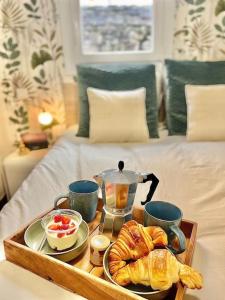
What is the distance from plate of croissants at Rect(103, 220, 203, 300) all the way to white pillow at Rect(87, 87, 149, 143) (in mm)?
1196

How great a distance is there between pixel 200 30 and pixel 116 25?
0.68 metres

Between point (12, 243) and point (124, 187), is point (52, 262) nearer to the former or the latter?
point (12, 243)

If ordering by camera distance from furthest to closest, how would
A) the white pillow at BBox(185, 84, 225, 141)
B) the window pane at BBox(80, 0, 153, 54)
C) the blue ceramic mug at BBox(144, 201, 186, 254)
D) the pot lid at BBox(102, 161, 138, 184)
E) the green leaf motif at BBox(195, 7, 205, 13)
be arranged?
1. the window pane at BBox(80, 0, 153, 54)
2. the green leaf motif at BBox(195, 7, 205, 13)
3. the white pillow at BBox(185, 84, 225, 141)
4. the pot lid at BBox(102, 161, 138, 184)
5. the blue ceramic mug at BBox(144, 201, 186, 254)

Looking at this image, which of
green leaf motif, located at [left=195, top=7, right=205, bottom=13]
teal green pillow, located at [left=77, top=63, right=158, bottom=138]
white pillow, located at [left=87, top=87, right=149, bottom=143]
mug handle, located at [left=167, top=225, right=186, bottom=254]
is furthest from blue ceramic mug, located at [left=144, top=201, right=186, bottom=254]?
green leaf motif, located at [left=195, top=7, right=205, bottom=13]

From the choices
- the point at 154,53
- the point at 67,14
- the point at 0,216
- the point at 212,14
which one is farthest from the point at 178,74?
the point at 0,216

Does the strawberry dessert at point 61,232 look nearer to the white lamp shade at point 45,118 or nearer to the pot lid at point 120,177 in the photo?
the pot lid at point 120,177

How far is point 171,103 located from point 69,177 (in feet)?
3.45

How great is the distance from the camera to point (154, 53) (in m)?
2.32

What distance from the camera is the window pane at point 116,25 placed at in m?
2.21

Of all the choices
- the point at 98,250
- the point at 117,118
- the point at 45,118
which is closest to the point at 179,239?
the point at 98,250

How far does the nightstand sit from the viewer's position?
201 cm

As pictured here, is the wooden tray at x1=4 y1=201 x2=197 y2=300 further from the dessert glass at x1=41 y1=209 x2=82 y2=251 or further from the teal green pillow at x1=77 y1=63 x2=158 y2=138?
the teal green pillow at x1=77 y1=63 x2=158 y2=138

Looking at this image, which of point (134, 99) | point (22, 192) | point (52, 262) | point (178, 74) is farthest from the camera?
point (178, 74)

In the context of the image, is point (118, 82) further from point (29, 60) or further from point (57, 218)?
point (57, 218)
